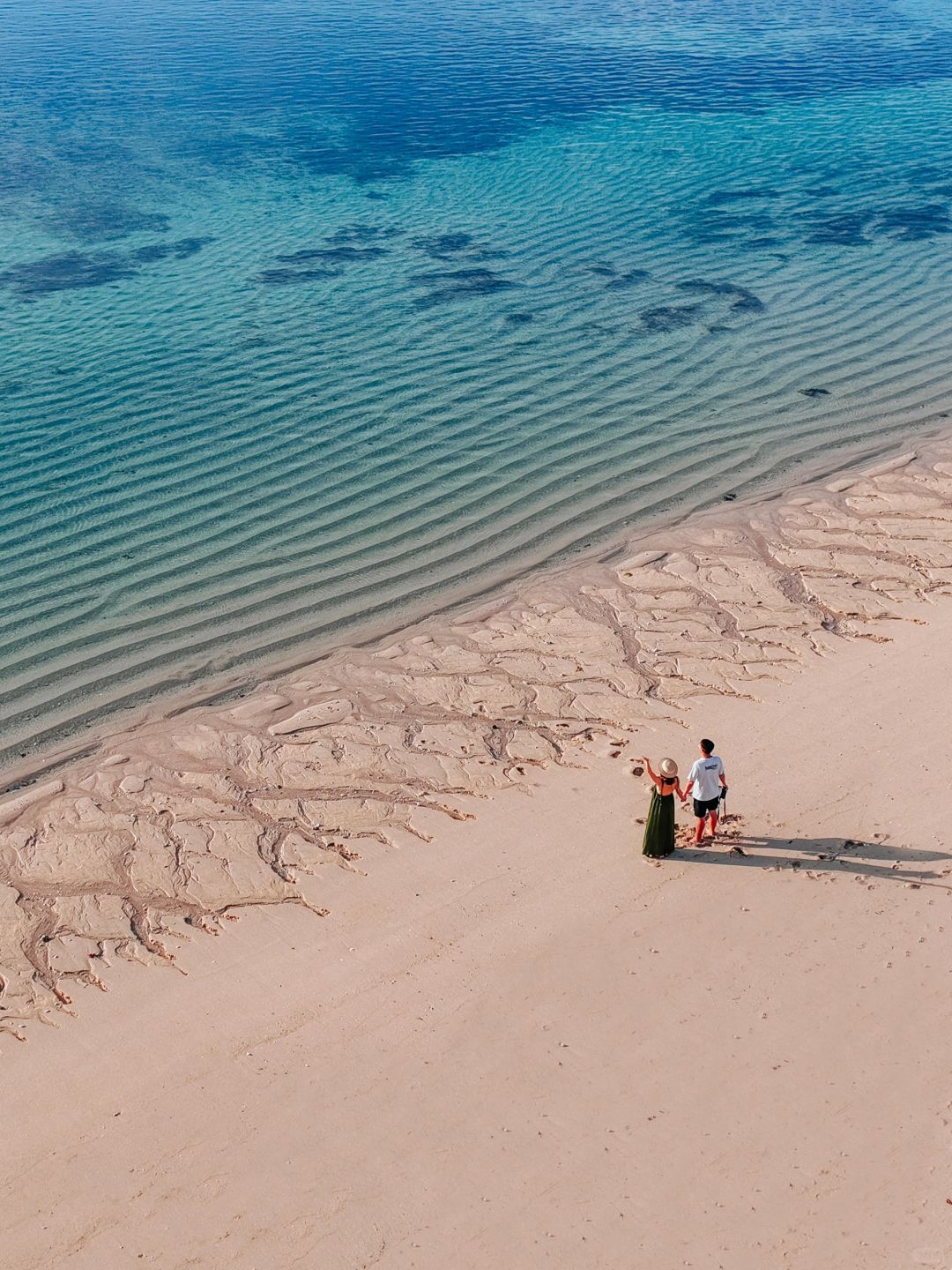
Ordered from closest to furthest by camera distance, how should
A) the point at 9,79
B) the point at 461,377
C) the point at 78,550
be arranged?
1. the point at 78,550
2. the point at 461,377
3. the point at 9,79

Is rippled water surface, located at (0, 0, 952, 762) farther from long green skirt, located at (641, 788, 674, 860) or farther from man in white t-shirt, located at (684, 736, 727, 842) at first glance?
man in white t-shirt, located at (684, 736, 727, 842)

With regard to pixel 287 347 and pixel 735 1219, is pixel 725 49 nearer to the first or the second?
pixel 287 347

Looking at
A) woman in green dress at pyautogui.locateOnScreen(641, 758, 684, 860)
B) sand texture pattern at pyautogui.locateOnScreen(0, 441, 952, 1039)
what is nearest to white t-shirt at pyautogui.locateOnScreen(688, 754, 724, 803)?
woman in green dress at pyautogui.locateOnScreen(641, 758, 684, 860)

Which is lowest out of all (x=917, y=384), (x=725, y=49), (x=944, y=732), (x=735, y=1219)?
(x=735, y=1219)

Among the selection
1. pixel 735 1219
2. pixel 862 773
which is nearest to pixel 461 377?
pixel 862 773

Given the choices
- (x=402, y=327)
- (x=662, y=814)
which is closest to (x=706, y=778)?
(x=662, y=814)

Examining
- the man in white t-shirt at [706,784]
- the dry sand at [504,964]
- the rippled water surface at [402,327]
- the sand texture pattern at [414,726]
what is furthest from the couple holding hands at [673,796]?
the rippled water surface at [402,327]

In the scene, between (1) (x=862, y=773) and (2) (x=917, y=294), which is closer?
(1) (x=862, y=773)
